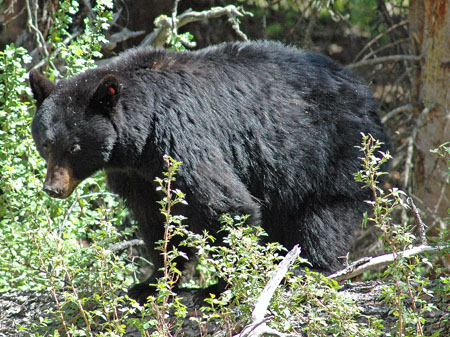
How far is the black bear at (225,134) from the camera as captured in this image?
4340 mm

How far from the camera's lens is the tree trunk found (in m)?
6.14

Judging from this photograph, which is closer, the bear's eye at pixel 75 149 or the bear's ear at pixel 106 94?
the bear's ear at pixel 106 94

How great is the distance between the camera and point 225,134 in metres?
4.63

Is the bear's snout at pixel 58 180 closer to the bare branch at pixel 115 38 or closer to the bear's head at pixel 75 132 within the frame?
the bear's head at pixel 75 132

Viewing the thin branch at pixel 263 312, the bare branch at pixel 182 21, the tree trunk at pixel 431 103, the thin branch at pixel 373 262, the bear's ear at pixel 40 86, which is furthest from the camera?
the tree trunk at pixel 431 103

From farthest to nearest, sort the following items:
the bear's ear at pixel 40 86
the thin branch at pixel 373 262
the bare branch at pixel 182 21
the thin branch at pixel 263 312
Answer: the bare branch at pixel 182 21, the bear's ear at pixel 40 86, the thin branch at pixel 373 262, the thin branch at pixel 263 312

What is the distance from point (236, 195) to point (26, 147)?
181cm

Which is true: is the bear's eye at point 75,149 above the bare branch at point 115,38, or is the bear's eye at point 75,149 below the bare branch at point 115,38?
below

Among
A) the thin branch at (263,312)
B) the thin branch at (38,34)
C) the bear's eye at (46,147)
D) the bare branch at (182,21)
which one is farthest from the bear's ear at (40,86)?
the thin branch at (263,312)

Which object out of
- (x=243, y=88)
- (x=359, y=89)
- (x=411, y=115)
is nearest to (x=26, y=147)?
(x=243, y=88)

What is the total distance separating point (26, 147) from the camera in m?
5.10

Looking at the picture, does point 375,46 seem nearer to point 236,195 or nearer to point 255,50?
point 255,50

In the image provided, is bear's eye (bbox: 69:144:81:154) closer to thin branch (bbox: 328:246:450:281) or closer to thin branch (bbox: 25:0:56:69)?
thin branch (bbox: 25:0:56:69)

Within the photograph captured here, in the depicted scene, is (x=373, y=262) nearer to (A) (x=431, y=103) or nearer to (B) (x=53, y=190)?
(B) (x=53, y=190)
